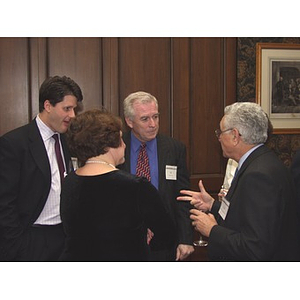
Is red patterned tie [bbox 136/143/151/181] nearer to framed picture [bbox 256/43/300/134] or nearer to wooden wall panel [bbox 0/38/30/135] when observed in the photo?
wooden wall panel [bbox 0/38/30/135]

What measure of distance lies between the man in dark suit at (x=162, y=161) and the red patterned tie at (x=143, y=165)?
22mm

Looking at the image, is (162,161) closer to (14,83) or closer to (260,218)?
(260,218)

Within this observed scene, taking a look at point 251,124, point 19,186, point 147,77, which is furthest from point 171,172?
point 147,77

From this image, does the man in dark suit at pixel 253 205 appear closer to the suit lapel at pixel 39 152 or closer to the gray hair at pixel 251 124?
the gray hair at pixel 251 124

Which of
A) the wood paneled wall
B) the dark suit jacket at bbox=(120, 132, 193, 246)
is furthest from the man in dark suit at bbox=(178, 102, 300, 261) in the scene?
the wood paneled wall

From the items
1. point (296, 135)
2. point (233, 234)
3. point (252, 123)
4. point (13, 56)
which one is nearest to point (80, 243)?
point (233, 234)

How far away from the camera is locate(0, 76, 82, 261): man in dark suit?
214 centimetres

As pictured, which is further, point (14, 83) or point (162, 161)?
point (14, 83)

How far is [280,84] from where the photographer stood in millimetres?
4340

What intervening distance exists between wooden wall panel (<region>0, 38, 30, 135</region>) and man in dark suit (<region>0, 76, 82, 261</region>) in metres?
1.31

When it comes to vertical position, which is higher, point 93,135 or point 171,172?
point 93,135

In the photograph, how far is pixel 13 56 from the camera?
3.53 meters

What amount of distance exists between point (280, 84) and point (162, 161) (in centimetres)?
237

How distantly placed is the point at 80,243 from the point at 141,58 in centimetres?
254
